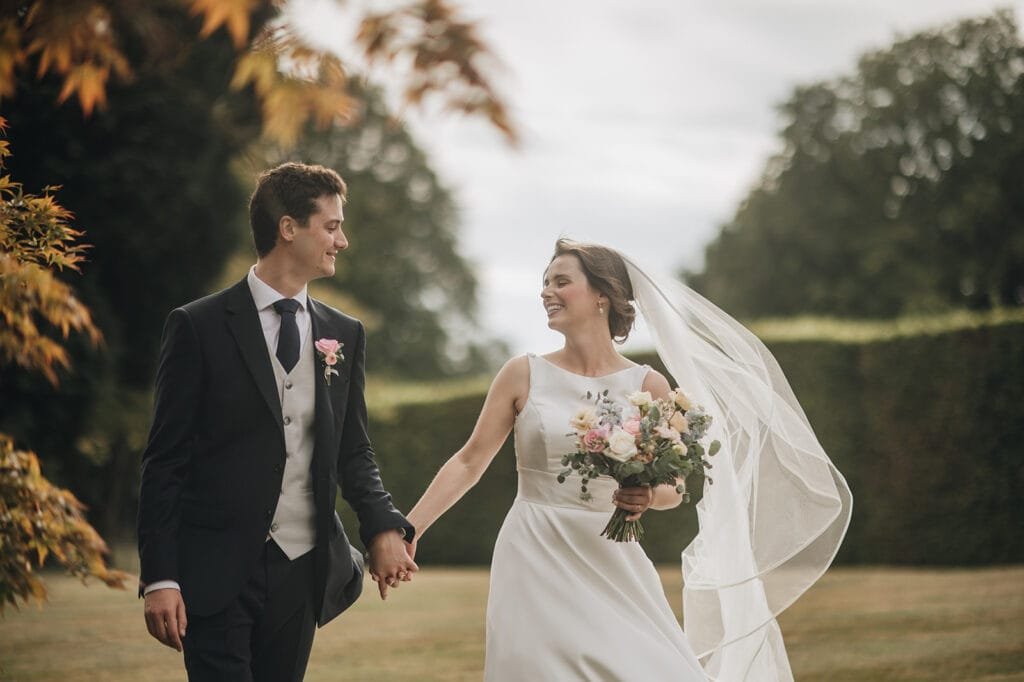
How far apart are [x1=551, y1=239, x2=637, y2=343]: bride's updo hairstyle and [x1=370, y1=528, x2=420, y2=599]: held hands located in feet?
5.68

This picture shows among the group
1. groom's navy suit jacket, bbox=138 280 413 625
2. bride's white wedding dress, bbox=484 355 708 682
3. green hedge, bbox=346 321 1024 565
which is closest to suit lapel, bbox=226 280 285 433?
groom's navy suit jacket, bbox=138 280 413 625

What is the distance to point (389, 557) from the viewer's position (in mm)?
4258

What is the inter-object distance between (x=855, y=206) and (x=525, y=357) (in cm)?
2690

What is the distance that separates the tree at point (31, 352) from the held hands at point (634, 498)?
2646 millimetres

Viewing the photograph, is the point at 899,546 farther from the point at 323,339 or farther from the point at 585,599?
the point at 323,339

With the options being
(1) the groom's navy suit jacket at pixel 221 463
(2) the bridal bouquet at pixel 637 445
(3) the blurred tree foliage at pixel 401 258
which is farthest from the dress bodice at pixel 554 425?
(3) the blurred tree foliage at pixel 401 258

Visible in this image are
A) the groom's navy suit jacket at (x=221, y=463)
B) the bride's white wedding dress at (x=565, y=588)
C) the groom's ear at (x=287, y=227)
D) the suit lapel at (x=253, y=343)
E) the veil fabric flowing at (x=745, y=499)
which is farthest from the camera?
the veil fabric flowing at (x=745, y=499)

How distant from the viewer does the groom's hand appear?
3.65m

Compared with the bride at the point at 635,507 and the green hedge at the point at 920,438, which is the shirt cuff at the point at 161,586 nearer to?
the bride at the point at 635,507

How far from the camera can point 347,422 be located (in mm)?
4387

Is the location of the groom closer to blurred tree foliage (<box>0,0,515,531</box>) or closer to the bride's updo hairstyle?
Answer: the bride's updo hairstyle

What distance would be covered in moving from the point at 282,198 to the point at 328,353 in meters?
0.62

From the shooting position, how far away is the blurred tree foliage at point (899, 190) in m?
28.0

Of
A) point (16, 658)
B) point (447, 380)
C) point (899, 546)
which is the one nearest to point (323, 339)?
point (16, 658)
